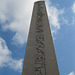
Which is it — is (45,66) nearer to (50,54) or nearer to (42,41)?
(50,54)

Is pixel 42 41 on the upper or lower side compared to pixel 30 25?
lower

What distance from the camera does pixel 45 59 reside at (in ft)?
12.9

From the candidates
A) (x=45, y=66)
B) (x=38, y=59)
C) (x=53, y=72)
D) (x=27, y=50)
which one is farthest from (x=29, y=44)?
(x=53, y=72)

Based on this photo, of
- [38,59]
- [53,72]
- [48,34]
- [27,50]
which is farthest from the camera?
[48,34]

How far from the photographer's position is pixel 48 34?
4.67m

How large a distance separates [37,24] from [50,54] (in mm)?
1488

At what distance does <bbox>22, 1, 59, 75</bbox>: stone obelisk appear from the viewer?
3693 mm

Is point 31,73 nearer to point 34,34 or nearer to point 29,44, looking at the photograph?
point 29,44

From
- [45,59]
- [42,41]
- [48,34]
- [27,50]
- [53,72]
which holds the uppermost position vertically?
[48,34]

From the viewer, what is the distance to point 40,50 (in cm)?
412

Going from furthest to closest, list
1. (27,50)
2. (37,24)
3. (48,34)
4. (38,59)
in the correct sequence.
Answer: (37,24)
(48,34)
(27,50)
(38,59)

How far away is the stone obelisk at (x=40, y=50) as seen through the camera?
3.69m

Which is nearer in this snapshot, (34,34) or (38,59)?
(38,59)

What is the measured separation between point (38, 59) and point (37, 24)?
1.63 m
